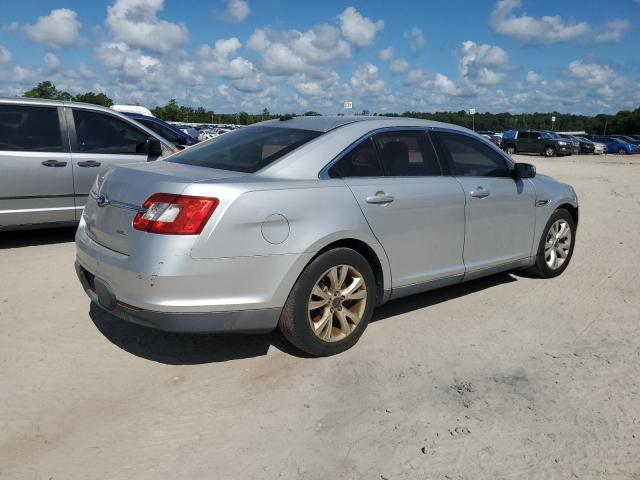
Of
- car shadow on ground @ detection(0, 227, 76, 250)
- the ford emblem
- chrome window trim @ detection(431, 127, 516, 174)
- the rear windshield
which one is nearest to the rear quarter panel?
the rear windshield

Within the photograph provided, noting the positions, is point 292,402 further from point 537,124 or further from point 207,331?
point 537,124

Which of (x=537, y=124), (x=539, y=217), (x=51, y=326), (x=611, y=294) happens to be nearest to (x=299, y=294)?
(x=51, y=326)

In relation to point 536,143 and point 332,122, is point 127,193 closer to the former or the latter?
point 332,122

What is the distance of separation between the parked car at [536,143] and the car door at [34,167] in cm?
3205

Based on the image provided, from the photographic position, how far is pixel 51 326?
4.32 meters

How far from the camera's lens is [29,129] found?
6.56m

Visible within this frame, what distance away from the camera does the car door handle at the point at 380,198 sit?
3.93 m

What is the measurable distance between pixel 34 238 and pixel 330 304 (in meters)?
5.03

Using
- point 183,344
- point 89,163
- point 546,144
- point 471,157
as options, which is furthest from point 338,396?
point 546,144

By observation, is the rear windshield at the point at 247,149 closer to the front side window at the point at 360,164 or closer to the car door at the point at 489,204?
the front side window at the point at 360,164

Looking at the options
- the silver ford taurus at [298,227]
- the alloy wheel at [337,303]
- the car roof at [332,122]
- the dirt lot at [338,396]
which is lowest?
the dirt lot at [338,396]

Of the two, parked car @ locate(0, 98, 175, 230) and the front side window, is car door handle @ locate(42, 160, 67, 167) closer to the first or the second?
parked car @ locate(0, 98, 175, 230)

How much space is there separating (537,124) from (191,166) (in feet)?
399

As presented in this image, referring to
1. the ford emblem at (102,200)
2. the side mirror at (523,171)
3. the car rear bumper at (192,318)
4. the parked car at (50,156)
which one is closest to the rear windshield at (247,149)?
the ford emblem at (102,200)
